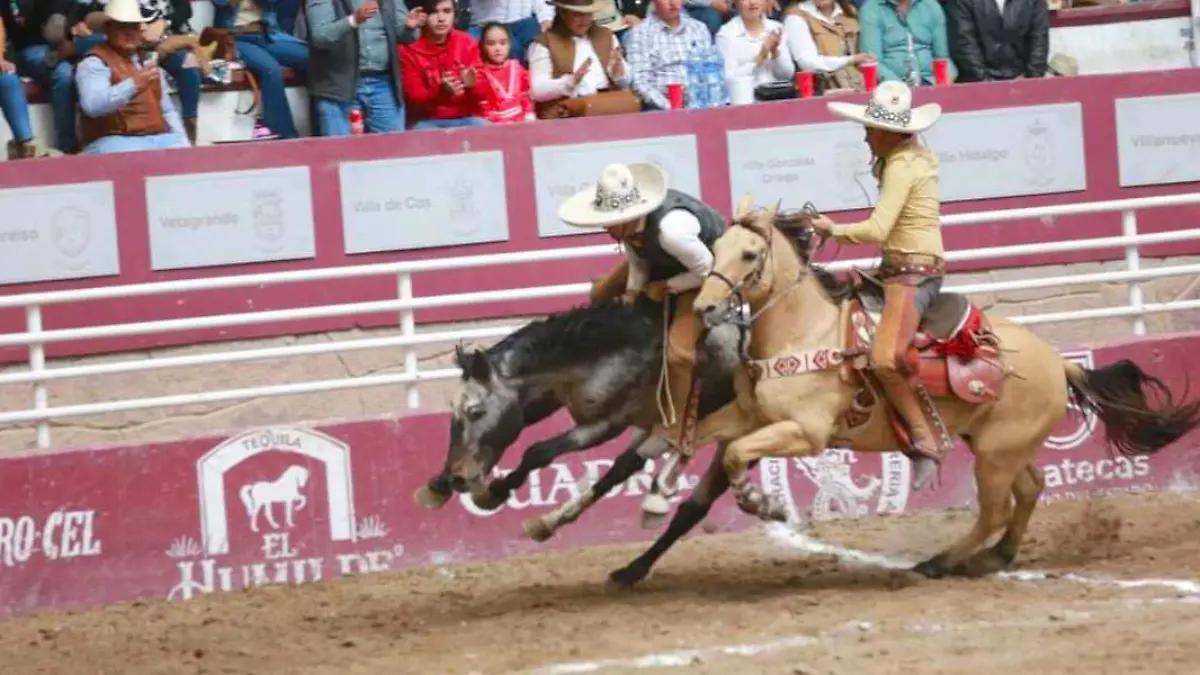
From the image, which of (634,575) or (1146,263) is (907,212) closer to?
(634,575)

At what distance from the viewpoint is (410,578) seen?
9641mm

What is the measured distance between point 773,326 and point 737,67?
4.54m

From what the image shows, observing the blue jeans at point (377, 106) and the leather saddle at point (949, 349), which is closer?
the leather saddle at point (949, 349)

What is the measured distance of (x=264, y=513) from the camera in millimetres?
9688

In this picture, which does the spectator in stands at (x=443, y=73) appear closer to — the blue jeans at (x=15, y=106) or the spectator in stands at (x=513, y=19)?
the spectator in stands at (x=513, y=19)

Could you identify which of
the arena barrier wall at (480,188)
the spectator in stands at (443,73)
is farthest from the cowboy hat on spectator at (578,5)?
the arena barrier wall at (480,188)

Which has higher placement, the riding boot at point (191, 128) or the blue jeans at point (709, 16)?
the blue jeans at point (709, 16)

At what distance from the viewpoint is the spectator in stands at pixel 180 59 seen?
38.1 feet

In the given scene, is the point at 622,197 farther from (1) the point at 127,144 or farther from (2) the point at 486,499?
(1) the point at 127,144

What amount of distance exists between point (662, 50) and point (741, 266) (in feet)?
15.0

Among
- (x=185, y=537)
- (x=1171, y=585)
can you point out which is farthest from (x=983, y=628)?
(x=185, y=537)

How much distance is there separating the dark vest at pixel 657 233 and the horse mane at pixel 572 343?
23 centimetres

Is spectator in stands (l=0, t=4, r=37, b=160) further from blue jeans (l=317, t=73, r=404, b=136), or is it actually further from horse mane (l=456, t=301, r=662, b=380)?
horse mane (l=456, t=301, r=662, b=380)

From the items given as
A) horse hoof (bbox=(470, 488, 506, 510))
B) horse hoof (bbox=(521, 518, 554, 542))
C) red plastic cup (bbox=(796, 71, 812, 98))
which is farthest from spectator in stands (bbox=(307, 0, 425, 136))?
horse hoof (bbox=(521, 518, 554, 542))
